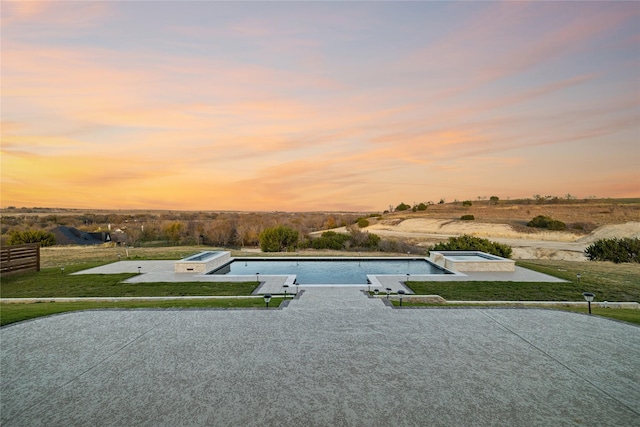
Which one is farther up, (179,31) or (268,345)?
(179,31)

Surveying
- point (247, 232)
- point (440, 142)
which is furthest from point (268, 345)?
point (247, 232)

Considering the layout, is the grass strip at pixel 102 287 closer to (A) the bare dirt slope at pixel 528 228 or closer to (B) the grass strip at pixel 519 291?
(B) the grass strip at pixel 519 291

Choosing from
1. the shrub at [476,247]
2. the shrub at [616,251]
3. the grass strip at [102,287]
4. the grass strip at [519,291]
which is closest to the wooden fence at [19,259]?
the grass strip at [102,287]

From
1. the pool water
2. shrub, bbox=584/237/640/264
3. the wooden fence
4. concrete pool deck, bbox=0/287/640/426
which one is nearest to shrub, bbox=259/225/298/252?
the pool water

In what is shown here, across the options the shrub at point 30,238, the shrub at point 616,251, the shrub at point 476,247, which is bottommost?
the shrub at point 616,251

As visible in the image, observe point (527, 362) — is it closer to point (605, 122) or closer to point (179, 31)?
point (179, 31)

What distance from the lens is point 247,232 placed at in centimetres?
2758

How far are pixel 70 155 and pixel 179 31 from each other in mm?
9831

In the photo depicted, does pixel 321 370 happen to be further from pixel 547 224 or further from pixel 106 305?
pixel 547 224

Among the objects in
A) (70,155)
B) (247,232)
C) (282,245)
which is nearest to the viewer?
(70,155)

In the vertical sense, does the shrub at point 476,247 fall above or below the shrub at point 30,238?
below

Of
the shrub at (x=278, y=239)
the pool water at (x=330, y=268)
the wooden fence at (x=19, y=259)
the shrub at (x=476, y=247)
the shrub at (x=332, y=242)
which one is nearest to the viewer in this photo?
the wooden fence at (x=19, y=259)

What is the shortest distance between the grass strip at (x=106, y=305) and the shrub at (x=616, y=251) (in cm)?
1754

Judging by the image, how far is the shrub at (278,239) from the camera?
1803cm
